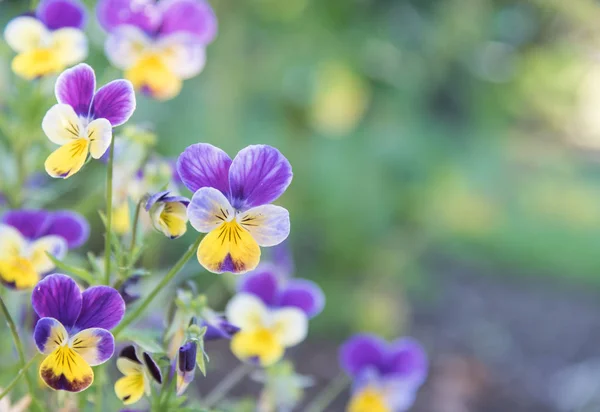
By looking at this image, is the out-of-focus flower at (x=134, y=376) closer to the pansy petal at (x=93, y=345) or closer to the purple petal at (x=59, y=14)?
the pansy petal at (x=93, y=345)

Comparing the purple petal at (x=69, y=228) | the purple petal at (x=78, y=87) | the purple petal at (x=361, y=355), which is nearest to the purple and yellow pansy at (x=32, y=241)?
the purple petal at (x=69, y=228)

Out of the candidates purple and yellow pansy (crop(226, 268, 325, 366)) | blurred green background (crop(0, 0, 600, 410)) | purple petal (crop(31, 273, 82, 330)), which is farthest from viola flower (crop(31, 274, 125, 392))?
blurred green background (crop(0, 0, 600, 410))

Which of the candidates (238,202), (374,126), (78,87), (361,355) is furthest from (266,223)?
(374,126)

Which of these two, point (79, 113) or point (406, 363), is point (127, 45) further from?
point (406, 363)

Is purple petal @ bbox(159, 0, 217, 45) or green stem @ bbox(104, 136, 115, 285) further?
purple petal @ bbox(159, 0, 217, 45)

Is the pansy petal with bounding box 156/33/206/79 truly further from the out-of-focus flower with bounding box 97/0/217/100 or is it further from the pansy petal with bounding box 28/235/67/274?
the pansy petal with bounding box 28/235/67/274

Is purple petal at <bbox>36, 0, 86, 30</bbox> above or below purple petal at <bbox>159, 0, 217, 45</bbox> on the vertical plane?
below
